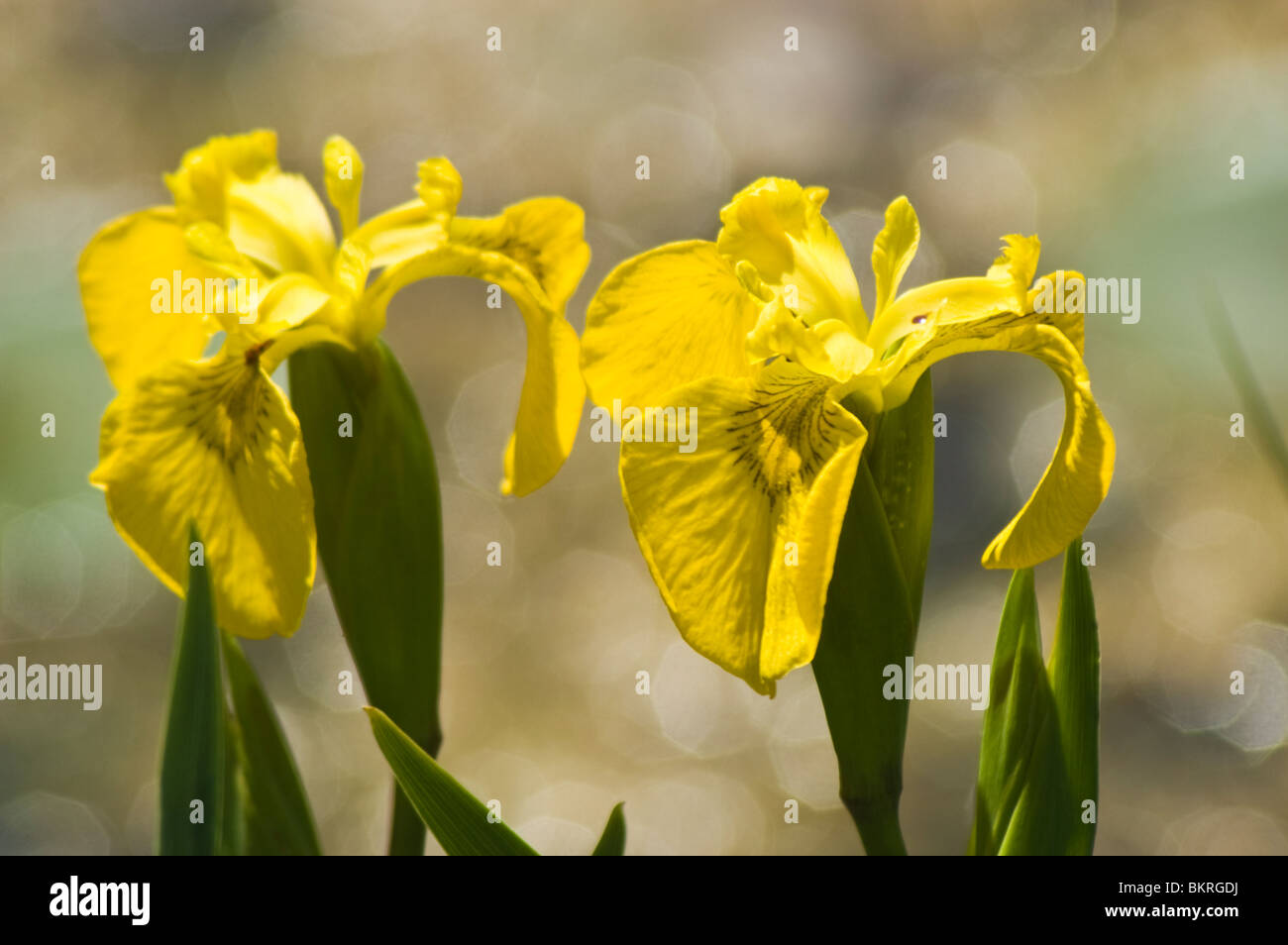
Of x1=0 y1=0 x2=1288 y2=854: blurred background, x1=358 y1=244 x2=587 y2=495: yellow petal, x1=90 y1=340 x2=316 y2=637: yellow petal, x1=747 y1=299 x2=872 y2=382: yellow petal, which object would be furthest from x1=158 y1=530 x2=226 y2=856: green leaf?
x1=0 y1=0 x2=1288 y2=854: blurred background

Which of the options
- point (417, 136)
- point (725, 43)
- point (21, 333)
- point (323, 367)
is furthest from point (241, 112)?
point (323, 367)

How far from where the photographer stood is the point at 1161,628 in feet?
7.27

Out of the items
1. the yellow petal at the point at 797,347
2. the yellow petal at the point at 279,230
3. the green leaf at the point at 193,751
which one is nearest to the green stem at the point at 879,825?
the yellow petal at the point at 797,347

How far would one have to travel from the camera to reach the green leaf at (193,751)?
2.02ft

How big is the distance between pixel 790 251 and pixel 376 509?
31cm

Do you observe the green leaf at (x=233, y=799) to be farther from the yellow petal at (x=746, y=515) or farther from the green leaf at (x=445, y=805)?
the yellow petal at (x=746, y=515)

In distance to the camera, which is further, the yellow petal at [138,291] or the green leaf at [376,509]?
the yellow petal at [138,291]

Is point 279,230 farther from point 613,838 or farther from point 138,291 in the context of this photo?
point 613,838

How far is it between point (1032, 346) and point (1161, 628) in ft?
6.13

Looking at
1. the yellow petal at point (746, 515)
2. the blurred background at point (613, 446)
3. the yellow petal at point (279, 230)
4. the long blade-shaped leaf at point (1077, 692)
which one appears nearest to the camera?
the yellow petal at point (746, 515)

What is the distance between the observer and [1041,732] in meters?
0.66

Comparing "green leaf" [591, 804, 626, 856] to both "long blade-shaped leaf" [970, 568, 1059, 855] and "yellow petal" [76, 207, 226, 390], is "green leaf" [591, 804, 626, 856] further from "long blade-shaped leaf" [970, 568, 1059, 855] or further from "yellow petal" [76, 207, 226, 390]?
"yellow petal" [76, 207, 226, 390]

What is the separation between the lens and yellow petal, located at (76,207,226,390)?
80 centimetres

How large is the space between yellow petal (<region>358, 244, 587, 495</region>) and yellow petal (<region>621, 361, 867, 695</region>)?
11cm
